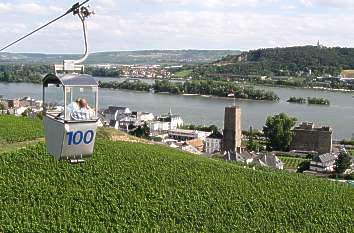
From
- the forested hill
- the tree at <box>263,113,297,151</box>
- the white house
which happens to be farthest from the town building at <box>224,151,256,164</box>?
the forested hill

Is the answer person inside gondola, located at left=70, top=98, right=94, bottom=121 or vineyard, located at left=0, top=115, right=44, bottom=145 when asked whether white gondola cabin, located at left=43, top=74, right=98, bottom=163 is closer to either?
person inside gondola, located at left=70, top=98, right=94, bottom=121

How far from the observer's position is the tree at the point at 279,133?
35281 millimetres

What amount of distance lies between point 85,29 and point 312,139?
33.7 meters

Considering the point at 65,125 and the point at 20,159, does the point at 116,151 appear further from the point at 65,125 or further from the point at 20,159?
the point at 65,125

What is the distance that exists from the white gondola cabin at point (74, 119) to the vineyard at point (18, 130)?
1298cm

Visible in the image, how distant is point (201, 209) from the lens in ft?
42.8

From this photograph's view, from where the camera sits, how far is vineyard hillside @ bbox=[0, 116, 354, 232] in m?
11.5

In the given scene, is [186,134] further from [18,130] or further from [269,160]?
[18,130]

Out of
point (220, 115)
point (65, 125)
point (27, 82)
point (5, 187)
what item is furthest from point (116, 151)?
point (27, 82)

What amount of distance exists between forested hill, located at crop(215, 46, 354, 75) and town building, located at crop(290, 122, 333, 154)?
65.3 meters

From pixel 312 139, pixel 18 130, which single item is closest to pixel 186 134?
pixel 312 139

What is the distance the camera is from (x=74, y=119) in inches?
166

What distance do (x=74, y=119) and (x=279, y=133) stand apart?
32100 millimetres

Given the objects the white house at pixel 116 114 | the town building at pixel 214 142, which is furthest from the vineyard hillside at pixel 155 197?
the white house at pixel 116 114
